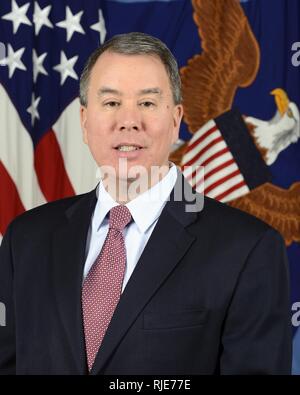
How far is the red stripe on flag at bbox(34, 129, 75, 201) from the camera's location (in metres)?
3.55

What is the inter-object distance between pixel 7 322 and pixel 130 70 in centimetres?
65

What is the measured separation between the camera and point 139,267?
1.42 meters

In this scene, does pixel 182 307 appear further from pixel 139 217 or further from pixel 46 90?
pixel 46 90

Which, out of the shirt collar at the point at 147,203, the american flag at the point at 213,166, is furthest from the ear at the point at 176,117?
the american flag at the point at 213,166

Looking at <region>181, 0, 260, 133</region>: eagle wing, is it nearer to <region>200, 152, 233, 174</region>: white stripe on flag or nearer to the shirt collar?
<region>200, 152, 233, 174</region>: white stripe on flag

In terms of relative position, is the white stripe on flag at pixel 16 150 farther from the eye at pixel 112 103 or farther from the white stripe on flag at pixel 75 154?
the eye at pixel 112 103

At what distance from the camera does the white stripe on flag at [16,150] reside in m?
3.50

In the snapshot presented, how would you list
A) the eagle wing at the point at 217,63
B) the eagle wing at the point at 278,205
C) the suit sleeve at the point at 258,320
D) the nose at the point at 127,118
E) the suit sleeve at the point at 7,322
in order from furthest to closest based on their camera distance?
the eagle wing at the point at 278,205 → the eagle wing at the point at 217,63 → the suit sleeve at the point at 7,322 → the nose at the point at 127,118 → the suit sleeve at the point at 258,320

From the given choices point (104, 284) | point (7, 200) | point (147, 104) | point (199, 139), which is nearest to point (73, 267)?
point (104, 284)

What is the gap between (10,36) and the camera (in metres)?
3.47

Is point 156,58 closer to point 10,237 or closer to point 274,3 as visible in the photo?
point 10,237

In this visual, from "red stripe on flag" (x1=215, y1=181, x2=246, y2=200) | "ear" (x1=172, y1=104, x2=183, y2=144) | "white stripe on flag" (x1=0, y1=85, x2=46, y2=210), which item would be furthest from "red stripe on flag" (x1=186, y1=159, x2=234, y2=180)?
"ear" (x1=172, y1=104, x2=183, y2=144)
